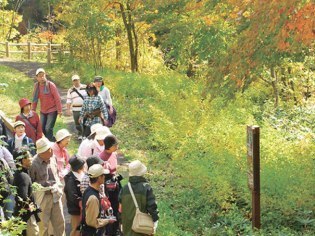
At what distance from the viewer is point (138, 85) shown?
21438 millimetres

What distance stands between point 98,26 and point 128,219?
1773 centimetres

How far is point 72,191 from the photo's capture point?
7230 millimetres

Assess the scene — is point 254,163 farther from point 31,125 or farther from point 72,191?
point 31,125

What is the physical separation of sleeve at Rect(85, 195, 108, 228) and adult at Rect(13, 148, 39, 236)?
24.8 inches

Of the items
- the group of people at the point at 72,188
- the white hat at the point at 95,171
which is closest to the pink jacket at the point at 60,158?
the group of people at the point at 72,188

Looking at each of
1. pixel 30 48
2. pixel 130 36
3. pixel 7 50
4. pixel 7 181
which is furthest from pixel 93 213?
pixel 7 50

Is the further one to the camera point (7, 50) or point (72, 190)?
point (7, 50)

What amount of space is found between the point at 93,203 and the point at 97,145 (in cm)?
168

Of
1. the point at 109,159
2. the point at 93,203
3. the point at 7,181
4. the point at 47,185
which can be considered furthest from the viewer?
the point at 109,159

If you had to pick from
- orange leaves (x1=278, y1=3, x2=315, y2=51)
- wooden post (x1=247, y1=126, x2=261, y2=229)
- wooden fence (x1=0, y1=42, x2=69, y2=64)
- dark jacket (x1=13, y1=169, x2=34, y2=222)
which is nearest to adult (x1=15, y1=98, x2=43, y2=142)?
dark jacket (x1=13, y1=169, x2=34, y2=222)

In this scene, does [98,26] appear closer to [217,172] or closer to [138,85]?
[138,85]

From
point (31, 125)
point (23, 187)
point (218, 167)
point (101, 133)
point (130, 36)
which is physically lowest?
point (218, 167)

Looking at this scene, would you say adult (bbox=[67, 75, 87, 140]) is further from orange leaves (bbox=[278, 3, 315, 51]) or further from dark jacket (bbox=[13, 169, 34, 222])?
dark jacket (bbox=[13, 169, 34, 222])

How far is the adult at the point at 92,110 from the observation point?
10.8 meters
